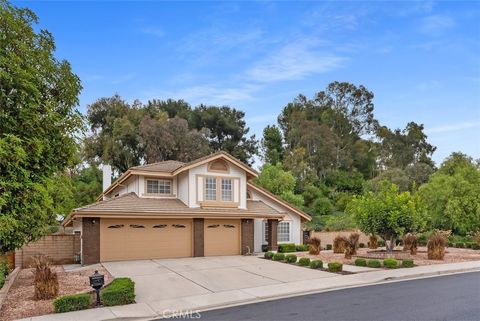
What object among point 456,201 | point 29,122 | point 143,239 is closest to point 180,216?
point 143,239

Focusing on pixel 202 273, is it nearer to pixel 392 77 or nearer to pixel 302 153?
pixel 392 77

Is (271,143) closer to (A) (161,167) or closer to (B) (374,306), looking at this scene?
(A) (161,167)

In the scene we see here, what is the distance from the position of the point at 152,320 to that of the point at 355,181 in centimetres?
4578

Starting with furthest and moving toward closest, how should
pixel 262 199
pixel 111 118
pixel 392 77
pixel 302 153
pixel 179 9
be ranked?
1. pixel 302 153
2. pixel 111 118
3. pixel 262 199
4. pixel 392 77
5. pixel 179 9

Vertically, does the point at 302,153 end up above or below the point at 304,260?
above

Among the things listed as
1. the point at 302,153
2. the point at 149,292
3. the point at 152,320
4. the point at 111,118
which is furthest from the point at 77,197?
the point at 152,320

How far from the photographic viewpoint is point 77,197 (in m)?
39.2

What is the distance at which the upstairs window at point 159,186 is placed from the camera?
871 inches

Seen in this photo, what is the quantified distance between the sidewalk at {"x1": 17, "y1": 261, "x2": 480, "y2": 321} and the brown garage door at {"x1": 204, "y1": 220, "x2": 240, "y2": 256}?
875cm

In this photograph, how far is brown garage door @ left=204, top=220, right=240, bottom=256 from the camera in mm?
21453

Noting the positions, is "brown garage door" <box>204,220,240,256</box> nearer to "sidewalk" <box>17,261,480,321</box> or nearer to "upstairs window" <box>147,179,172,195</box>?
"upstairs window" <box>147,179,172,195</box>

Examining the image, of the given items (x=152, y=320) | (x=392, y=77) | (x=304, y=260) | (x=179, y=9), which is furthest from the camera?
(x=392, y=77)

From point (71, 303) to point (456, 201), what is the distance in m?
25.7

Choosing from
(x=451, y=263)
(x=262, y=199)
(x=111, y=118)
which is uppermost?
(x=111, y=118)
